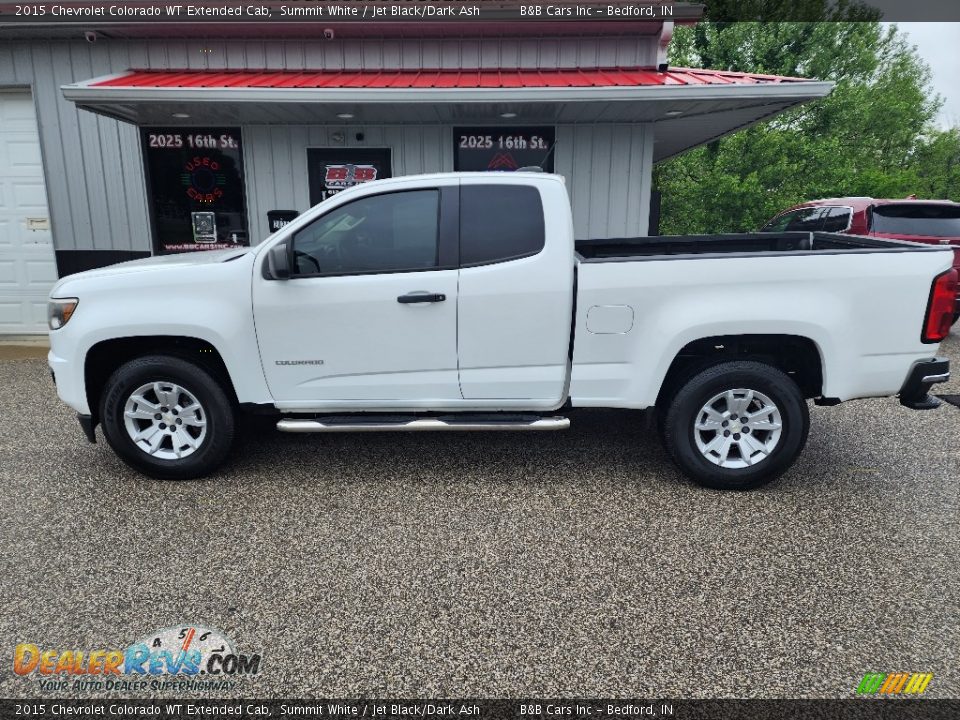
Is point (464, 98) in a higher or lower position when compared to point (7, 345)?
higher

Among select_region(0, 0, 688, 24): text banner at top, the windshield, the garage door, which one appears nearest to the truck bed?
select_region(0, 0, 688, 24): text banner at top

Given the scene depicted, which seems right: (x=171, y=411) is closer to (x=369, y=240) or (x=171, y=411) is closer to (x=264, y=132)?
(x=369, y=240)

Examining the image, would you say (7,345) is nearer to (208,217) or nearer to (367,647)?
(208,217)

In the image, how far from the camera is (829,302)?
4027mm

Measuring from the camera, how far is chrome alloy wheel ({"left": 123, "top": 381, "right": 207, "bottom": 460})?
436 centimetres

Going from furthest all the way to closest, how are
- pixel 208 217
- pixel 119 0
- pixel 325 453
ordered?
pixel 208 217 < pixel 119 0 < pixel 325 453

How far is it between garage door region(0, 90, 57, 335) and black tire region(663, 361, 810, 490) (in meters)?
8.95

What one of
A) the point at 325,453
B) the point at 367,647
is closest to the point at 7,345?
the point at 325,453

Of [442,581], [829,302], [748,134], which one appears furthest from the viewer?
[748,134]

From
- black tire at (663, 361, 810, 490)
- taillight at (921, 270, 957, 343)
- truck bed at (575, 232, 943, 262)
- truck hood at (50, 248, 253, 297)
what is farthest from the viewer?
truck bed at (575, 232, 943, 262)

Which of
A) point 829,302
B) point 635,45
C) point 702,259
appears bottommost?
point 829,302

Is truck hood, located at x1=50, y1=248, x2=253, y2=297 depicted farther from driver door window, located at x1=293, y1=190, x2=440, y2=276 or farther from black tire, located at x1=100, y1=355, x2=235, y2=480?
black tire, located at x1=100, y1=355, x2=235, y2=480

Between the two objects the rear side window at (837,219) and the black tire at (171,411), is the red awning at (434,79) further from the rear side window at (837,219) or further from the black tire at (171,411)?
the black tire at (171,411)

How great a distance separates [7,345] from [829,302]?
10.1 meters
